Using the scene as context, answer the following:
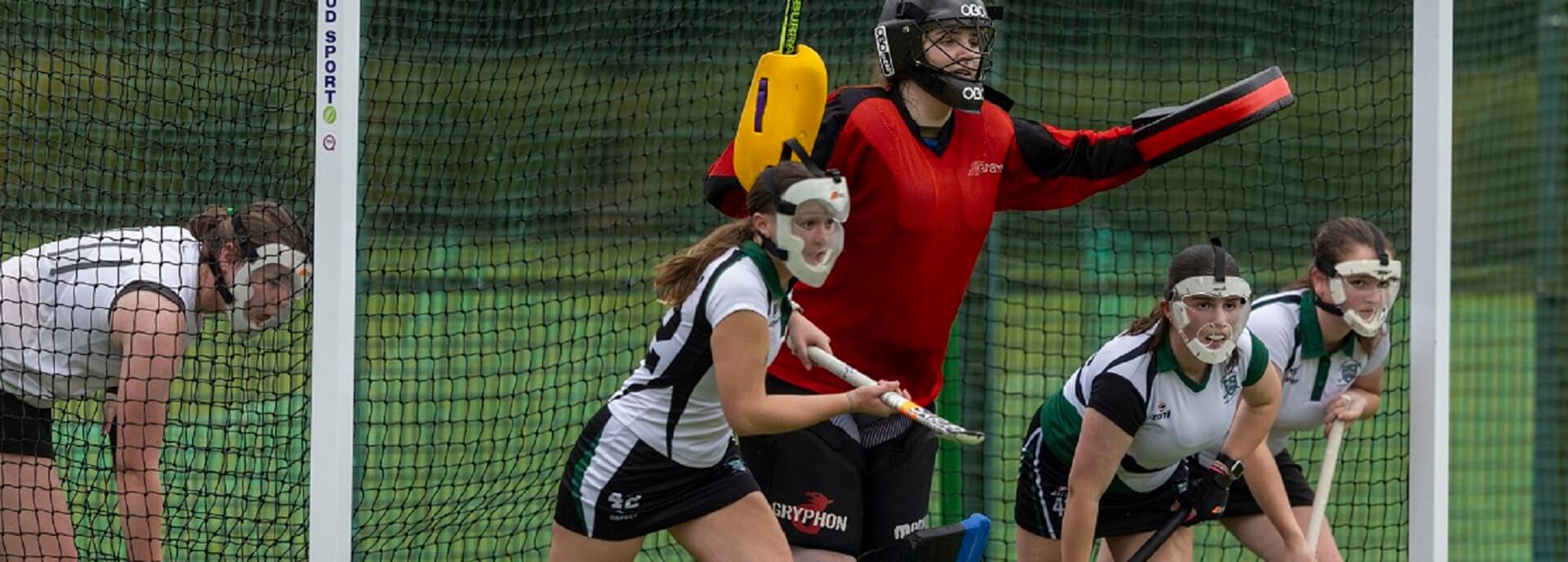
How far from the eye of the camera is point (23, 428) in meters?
4.85

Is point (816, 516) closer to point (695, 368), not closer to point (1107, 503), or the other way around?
point (695, 368)

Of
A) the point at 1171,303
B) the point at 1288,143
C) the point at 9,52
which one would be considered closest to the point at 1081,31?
the point at 1288,143

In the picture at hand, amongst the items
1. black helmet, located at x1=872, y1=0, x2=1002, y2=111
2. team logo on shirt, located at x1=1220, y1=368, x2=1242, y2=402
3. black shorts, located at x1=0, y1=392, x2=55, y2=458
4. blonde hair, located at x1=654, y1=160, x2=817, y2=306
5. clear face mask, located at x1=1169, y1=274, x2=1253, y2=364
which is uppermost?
black helmet, located at x1=872, y1=0, x2=1002, y2=111

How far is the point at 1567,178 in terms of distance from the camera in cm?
759

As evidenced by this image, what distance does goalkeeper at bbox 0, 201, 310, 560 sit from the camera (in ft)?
15.4

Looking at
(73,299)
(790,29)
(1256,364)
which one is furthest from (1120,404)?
(73,299)

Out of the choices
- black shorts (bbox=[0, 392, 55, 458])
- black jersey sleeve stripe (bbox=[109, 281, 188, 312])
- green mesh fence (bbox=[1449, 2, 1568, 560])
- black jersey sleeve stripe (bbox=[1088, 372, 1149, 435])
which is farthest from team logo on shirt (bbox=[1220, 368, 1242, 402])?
green mesh fence (bbox=[1449, 2, 1568, 560])

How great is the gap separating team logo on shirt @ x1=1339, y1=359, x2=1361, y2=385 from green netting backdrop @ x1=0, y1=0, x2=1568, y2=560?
783 mm

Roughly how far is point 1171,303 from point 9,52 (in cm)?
337

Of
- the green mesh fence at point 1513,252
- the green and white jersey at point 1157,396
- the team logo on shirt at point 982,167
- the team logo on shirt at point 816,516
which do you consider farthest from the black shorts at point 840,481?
the green mesh fence at point 1513,252

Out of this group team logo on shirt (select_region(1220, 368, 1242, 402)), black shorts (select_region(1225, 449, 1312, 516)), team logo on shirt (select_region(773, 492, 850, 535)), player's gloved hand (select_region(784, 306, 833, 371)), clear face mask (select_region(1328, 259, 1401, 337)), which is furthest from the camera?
black shorts (select_region(1225, 449, 1312, 516))

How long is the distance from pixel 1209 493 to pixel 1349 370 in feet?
1.99

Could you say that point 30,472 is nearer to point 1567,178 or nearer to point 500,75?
point 500,75

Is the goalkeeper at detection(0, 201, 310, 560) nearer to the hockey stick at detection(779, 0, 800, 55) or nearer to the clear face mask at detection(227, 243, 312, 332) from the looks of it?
the clear face mask at detection(227, 243, 312, 332)
